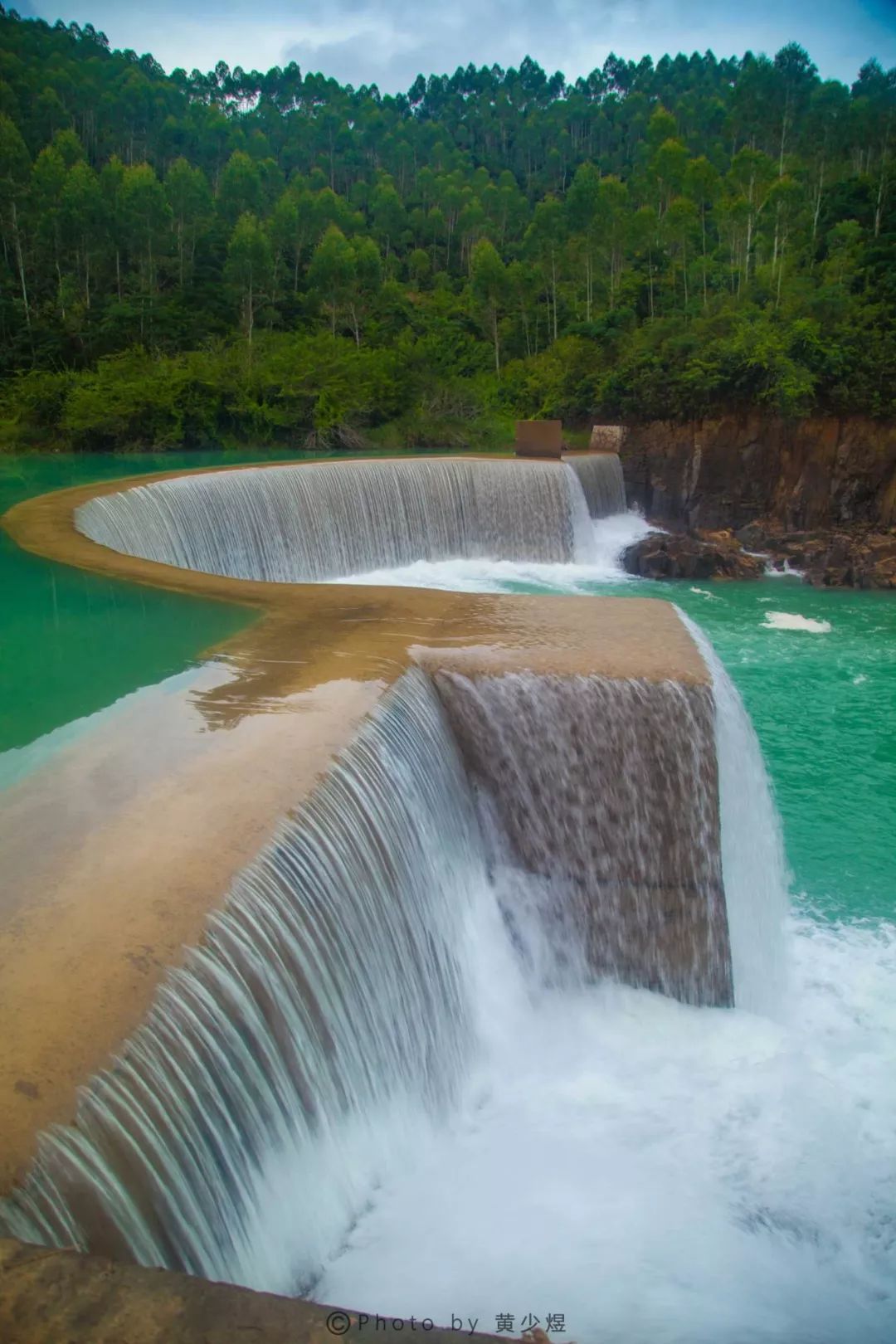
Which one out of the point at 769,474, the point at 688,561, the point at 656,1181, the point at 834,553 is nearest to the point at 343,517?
the point at 688,561

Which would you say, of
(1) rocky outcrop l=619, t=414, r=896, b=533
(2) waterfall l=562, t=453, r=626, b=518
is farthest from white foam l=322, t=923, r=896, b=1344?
(1) rocky outcrop l=619, t=414, r=896, b=533

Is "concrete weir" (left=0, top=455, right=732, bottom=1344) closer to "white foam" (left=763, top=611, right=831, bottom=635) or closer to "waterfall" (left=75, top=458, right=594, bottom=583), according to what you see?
"waterfall" (left=75, top=458, right=594, bottom=583)

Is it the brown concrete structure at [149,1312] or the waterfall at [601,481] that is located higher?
the waterfall at [601,481]

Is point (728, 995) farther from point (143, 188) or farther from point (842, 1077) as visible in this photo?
point (143, 188)

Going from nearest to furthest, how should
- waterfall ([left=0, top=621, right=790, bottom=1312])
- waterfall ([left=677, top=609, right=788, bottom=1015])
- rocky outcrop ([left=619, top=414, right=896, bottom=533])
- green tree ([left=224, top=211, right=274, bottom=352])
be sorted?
1. waterfall ([left=0, top=621, right=790, bottom=1312])
2. waterfall ([left=677, top=609, right=788, bottom=1015])
3. rocky outcrop ([left=619, top=414, right=896, bottom=533])
4. green tree ([left=224, top=211, right=274, bottom=352])

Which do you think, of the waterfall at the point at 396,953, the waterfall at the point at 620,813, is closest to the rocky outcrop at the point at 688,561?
the waterfall at the point at 396,953

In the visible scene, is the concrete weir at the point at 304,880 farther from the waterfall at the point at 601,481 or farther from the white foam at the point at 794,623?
the waterfall at the point at 601,481
